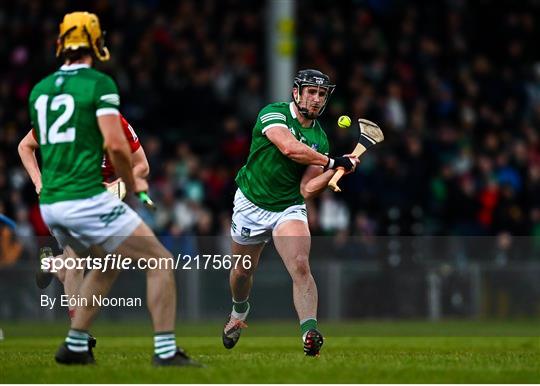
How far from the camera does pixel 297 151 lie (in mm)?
12805

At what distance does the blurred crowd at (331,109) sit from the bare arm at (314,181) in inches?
356

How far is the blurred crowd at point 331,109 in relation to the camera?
77.0ft

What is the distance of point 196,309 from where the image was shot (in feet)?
72.9

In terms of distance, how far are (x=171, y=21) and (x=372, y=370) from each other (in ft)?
54.7

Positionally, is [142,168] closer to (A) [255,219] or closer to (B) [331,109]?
(A) [255,219]

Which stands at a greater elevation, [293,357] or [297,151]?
[297,151]

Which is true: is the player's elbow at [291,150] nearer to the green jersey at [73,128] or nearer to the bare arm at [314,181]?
the bare arm at [314,181]

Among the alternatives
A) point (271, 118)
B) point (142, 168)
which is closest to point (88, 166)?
point (142, 168)

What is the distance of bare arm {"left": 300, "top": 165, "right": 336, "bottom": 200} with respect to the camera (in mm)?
12984

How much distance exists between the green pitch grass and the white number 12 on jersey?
5.56 feet

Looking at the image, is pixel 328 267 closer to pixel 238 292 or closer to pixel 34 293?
pixel 34 293

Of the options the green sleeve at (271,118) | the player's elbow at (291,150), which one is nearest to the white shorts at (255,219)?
the player's elbow at (291,150)

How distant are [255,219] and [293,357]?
1.64 metres

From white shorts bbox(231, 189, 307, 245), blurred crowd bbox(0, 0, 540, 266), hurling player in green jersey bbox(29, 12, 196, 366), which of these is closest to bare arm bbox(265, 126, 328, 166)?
white shorts bbox(231, 189, 307, 245)
